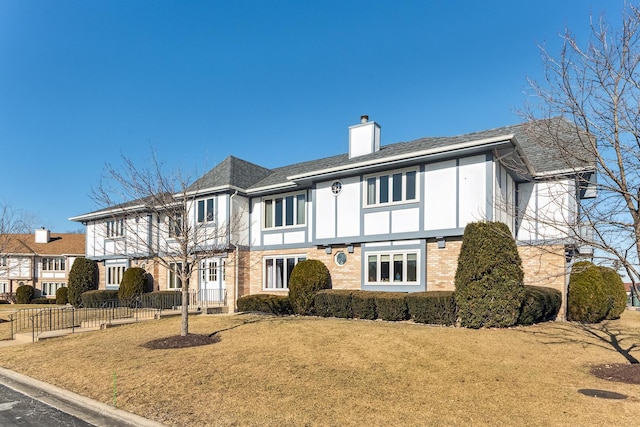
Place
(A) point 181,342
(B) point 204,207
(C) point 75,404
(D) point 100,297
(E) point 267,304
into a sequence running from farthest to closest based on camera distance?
(D) point 100,297
(B) point 204,207
(E) point 267,304
(A) point 181,342
(C) point 75,404

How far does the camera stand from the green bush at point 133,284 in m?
25.8

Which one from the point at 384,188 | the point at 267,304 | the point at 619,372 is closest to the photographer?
the point at 619,372

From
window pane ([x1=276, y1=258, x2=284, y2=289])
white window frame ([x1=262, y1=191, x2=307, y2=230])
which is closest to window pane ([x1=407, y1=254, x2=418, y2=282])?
white window frame ([x1=262, y1=191, x2=307, y2=230])

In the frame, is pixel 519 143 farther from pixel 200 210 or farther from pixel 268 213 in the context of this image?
pixel 200 210

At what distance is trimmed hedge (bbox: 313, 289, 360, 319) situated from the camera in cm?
1703

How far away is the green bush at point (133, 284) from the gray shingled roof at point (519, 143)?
8.93m

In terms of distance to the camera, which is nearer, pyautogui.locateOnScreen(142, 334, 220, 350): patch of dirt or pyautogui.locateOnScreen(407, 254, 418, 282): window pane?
pyautogui.locateOnScreen(142, 334, 220, 350): patch of dirt

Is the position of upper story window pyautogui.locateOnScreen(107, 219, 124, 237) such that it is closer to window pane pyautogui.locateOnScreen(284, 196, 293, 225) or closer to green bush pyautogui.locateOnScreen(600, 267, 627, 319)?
window pane pyautogui.locateOnScreen(284, 196, 293, 225)

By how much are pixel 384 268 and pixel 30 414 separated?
12.9m

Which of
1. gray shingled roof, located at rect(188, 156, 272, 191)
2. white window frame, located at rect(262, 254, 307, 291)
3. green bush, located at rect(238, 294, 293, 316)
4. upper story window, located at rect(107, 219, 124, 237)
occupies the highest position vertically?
gray shingled roof, located at rect(188, 156, 272, 191)

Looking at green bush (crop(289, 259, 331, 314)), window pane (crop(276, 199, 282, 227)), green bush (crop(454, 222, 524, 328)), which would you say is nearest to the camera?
green bush (crop(454, 222, 524, 328))

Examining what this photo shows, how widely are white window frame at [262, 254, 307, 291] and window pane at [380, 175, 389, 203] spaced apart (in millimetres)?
5761

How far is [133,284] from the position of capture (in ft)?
84.9

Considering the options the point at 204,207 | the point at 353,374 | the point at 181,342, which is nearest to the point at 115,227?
the point at 204,207
